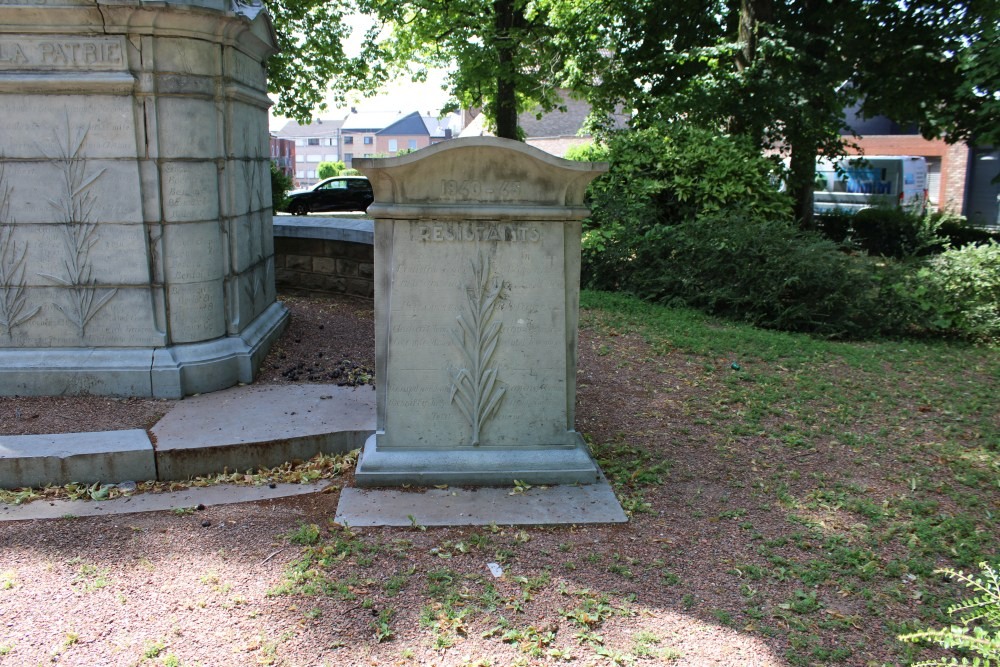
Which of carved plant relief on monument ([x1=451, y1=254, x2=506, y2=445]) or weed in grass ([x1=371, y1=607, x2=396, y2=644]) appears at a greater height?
carved plant relief on monument ([x1=451, y1=254, x2=506, y2=445])

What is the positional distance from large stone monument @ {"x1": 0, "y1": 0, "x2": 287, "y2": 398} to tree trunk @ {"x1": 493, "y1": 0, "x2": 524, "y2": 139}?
40.9 ft

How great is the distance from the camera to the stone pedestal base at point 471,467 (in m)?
4.31

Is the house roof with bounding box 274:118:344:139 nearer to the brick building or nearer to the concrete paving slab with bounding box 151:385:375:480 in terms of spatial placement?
the brick building

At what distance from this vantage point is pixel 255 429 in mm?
4816

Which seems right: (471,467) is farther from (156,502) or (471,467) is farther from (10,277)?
(10,277)

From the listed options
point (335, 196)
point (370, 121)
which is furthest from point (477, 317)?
point (370, 121)

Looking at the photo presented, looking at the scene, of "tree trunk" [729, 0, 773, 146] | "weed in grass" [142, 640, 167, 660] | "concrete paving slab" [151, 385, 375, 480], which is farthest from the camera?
"tree trunk" [729, 0, 773, 146]

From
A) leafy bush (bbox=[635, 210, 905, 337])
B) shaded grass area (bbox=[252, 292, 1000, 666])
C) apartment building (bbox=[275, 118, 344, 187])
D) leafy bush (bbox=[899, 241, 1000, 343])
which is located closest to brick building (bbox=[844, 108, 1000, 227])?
leafy bush (bbox=[899, 241, 1000, 343])

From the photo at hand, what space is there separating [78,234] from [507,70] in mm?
13233

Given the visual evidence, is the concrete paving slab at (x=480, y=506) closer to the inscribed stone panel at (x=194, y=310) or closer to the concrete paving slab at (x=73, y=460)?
the concrete paving slab at (x=73, y=460)

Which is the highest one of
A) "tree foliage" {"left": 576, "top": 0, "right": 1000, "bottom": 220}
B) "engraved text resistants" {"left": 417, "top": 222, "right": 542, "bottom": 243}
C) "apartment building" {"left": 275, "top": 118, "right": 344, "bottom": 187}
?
"apartment building" {"left": 275, "top": 118, "right": 344, "bottom": 187}

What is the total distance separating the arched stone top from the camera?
4.04 m

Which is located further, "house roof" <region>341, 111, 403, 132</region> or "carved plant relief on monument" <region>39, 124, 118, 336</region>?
"house roof" <region>341, 111, 403, 132</region>

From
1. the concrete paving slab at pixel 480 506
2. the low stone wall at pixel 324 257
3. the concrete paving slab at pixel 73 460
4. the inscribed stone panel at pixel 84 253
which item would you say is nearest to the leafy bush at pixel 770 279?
the low stone wall at pixel 324 257
